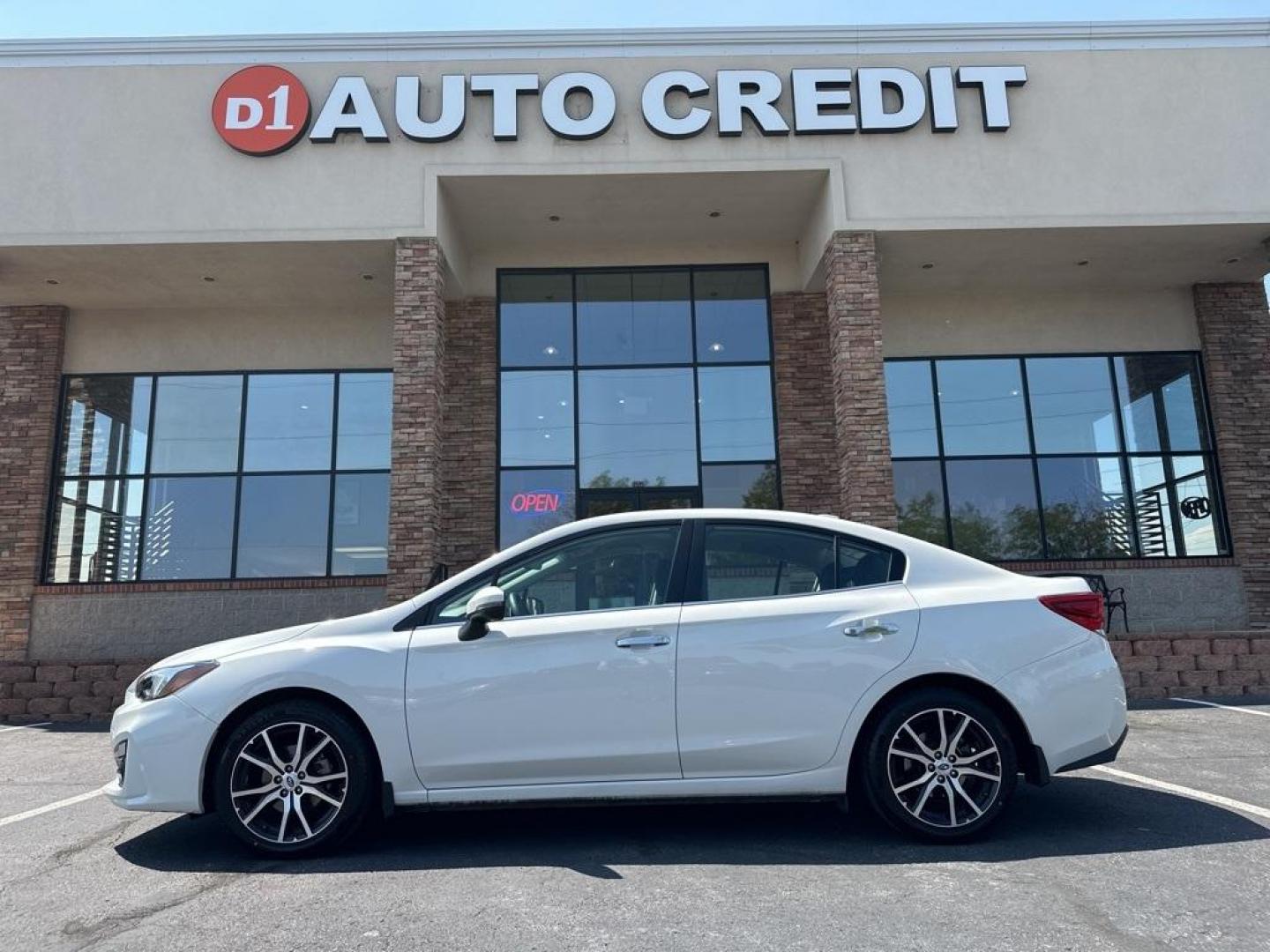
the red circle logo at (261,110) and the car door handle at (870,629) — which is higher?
the red circle logo at (261,110)

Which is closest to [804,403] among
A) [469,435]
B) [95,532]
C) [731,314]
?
[731,314]

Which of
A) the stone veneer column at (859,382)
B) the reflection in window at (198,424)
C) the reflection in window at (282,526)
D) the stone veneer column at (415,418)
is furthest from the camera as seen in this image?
the reflection in window at (198,424)

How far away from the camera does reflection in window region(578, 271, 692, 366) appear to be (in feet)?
45.2

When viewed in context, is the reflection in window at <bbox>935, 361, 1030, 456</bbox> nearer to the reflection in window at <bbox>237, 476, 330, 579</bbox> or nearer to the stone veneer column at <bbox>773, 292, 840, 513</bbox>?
the stone veneer column at <bbox>773, 292, 840, 513</bbox>

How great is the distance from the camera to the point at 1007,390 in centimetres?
1422

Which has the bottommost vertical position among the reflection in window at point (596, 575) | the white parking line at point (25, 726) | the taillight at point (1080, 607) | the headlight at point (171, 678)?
the white parking line at point (25, 726)

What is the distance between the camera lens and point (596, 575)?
14.4 ft

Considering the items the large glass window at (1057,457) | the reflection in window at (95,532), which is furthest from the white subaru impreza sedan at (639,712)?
the reflection in window at (95,532)

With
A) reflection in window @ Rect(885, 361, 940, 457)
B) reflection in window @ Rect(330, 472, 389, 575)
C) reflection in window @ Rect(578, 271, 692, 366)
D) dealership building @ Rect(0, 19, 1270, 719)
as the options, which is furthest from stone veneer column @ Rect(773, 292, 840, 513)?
reflection in window @ Rect(330, 472, 389, 575)

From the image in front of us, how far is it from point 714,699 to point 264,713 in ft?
6.81

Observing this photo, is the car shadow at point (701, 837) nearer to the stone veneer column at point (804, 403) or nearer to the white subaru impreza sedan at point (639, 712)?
the white subaru impreza sedan at point (639, 712)

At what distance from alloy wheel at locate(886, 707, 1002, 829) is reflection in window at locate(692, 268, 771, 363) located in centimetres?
1011

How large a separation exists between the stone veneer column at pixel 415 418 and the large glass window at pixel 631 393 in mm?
1928

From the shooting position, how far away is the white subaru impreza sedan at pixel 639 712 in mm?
3979
